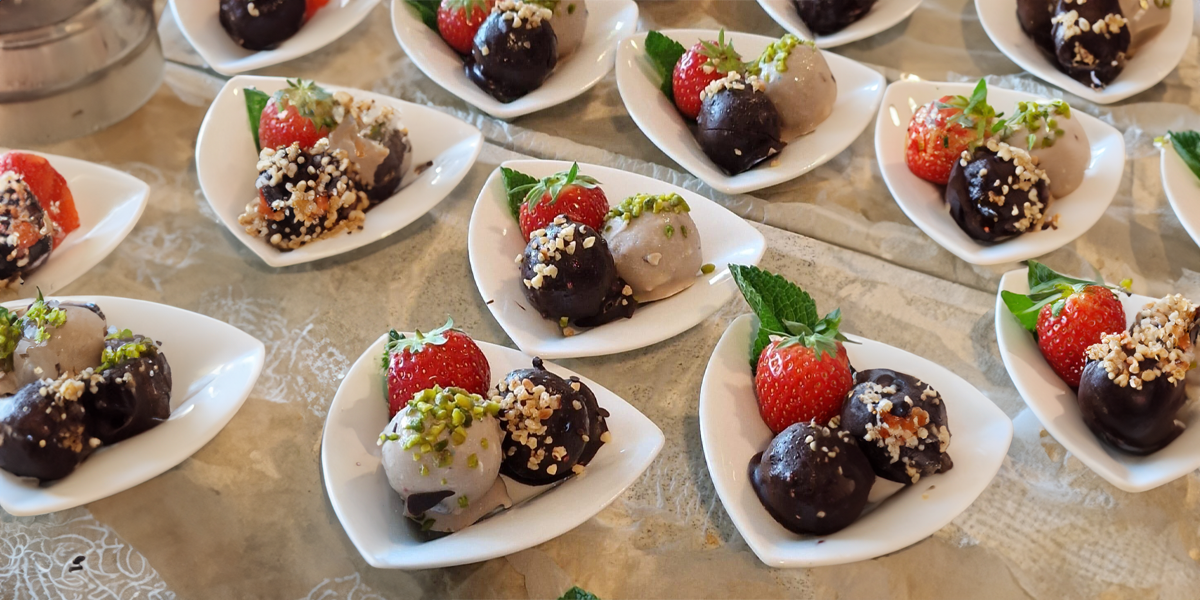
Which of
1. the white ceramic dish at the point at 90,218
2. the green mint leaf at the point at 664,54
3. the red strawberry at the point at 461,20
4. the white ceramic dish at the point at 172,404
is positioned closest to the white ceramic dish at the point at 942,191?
the green mint leaf at the point at 664,54

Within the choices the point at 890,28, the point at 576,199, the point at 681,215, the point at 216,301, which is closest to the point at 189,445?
the point at 216,301

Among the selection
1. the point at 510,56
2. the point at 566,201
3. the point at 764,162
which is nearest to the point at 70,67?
the point at 510,56

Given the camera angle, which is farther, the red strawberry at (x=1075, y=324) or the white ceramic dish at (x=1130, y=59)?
the white ceramic dish at (x=1130, y=59)

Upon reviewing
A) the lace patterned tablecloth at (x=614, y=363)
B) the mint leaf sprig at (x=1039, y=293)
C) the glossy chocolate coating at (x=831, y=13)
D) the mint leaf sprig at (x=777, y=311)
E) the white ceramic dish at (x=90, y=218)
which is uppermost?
the glossy chocolate coating at (x=831, y=13)

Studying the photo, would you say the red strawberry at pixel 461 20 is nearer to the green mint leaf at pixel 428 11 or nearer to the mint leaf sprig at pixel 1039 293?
the green mint leaf at pixel 428 11

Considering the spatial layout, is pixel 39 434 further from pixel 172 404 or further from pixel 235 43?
pixel 235 43

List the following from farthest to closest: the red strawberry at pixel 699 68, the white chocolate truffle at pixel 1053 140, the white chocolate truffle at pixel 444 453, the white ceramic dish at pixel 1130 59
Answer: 1. the white ceramic dish at pixel 1130 59
2. the red strawberry at pixel 699 68
3. the white chocolate truffle at pixel 1053 140
4. the white chocolate truffle at pixel 444 453

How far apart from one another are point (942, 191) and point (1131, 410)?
0.50 metres

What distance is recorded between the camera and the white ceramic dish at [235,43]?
1.63 meters

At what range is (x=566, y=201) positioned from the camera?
1277 mm

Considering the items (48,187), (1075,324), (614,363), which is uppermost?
(48,187)

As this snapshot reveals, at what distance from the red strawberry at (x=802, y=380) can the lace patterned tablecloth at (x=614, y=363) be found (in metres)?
0.14

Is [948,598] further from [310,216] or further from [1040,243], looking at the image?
[310,216]

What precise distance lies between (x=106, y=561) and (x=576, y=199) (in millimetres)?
748
